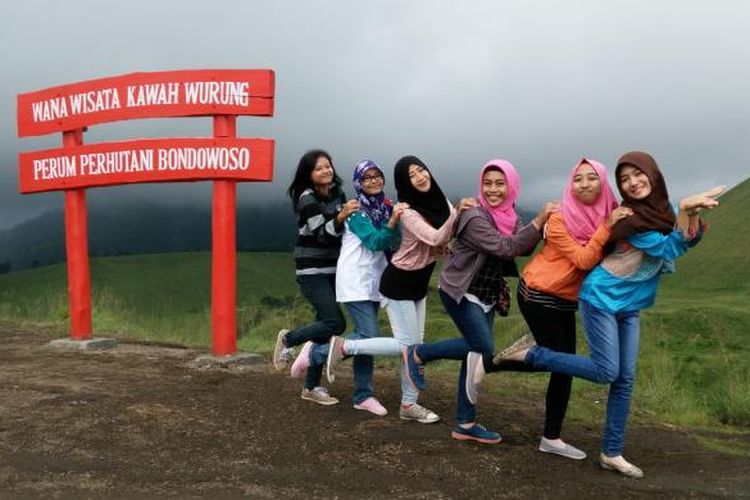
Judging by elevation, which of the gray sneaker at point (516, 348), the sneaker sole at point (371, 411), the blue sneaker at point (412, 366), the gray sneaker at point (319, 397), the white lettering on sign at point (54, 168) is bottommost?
the sneaker sole at point (371, 411)

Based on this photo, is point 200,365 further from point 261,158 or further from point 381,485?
point 381,485

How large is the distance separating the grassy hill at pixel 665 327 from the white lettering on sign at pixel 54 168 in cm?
223

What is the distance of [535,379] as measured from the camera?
7.31 meters

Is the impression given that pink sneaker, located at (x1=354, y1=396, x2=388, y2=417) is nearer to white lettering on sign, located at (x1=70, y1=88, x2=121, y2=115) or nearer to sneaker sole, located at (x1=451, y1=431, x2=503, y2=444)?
sneaker sole, located at (x1=451, y1=431, x2=503, y2=444)

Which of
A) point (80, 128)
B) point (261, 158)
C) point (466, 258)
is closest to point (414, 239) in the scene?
point (466, 258)

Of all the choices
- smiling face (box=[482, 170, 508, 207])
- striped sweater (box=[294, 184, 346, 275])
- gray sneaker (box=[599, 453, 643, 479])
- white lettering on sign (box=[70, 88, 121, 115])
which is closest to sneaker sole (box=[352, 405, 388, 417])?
striped sweater (box=[294, 184, 346, 275])

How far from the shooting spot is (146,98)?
25.1 ft

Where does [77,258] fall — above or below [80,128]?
below

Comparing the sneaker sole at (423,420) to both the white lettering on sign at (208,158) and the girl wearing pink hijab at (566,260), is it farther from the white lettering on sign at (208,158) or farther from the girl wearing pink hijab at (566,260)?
the white lettering on sign at (208,158)

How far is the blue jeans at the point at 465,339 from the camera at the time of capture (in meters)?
4.20

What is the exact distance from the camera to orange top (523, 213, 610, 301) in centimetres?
374

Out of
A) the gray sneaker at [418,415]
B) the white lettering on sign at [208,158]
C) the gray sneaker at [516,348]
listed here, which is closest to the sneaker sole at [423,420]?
the gray sneaker at [418,415]

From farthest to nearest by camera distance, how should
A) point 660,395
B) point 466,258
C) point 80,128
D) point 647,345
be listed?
point 647,345
point 80,128
point 660,395
point 466,258

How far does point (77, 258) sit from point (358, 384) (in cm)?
484
